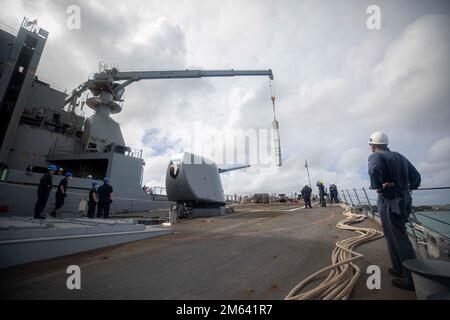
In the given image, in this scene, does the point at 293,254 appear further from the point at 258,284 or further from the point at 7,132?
the point at 7,132

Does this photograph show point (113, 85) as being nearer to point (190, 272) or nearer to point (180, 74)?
point (180, 74)

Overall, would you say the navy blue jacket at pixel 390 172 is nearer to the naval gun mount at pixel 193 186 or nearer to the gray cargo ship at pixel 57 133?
the naval gun mount at pixel 193 186

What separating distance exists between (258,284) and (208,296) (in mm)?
537

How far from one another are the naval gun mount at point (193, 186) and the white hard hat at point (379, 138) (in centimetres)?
745

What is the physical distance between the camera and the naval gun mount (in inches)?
358

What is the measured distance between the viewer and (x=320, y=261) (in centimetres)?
272

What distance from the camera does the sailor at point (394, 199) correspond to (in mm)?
2067

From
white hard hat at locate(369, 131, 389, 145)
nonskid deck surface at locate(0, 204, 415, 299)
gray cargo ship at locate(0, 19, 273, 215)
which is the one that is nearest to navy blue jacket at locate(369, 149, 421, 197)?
white hard hat at locate(369, 131, 389, 145)

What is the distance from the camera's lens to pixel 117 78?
76.8ft

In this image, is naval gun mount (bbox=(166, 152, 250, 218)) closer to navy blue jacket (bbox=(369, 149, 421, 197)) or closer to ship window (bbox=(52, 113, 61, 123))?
navy blue jacket (bbox=(369, 149, 421, 197))

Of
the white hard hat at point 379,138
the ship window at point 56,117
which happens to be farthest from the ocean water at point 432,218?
the ship window at point 56,117

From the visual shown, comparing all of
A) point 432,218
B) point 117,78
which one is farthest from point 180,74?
point 432,218
